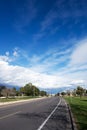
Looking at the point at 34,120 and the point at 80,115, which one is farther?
the point at 80,115

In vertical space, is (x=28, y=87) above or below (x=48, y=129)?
above

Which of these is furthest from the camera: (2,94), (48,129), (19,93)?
(19,93)

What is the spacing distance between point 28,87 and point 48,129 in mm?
166134

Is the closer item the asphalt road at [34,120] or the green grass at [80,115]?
the asphalt road at [34,120]

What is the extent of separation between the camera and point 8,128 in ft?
→ 38.5

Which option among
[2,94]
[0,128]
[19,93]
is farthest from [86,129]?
[19,93]

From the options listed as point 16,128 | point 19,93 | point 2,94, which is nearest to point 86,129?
point 16,128

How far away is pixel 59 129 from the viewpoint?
1185cm

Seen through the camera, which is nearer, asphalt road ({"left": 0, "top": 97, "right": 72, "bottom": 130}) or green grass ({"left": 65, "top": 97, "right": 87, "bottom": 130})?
asphalt road ({"left": 0, "top": 97, "right": 72, "bottom": 130})

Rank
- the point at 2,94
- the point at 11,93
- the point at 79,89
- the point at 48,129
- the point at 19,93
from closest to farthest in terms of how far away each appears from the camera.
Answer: the point at 48,129 → the point at 2,94 → the point at 11,93 → the point at 79,89 → the point at 19,93

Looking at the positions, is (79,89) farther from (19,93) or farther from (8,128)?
(8,128)

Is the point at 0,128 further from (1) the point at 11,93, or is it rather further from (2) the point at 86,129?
(1) the point at 11,93

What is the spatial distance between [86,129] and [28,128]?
296 centimetres

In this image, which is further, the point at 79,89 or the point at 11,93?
the point at 79,89
